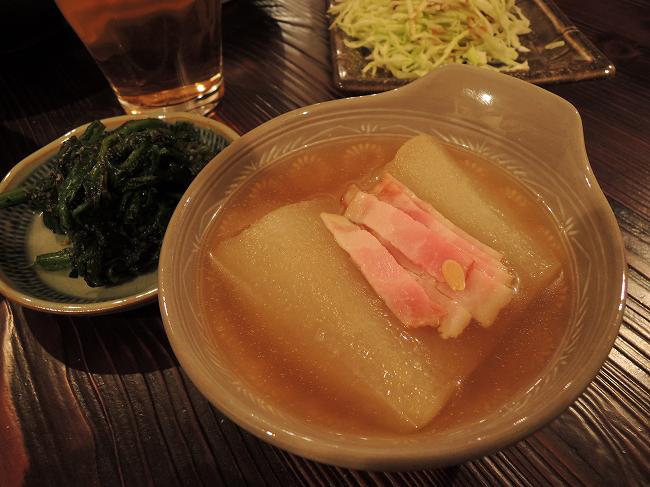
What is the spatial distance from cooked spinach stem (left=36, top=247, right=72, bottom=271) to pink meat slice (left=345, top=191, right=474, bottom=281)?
1020 mm

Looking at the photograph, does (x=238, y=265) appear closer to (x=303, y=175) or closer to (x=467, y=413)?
(x=303, y=175)

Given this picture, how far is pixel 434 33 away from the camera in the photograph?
2.59m

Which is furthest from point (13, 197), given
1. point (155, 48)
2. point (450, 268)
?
point (450, 268)

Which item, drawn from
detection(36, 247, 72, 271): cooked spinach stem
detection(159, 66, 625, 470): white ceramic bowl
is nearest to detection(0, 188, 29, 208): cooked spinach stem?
detection(36, 247, 72, 271): cooked spinach stem

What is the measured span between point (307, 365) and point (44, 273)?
1.11m

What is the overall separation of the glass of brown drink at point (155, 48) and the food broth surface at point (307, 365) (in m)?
0.91

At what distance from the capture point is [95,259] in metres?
1.53

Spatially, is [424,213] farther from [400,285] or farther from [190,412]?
[190,412]

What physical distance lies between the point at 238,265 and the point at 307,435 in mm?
523

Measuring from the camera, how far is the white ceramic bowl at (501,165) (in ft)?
2.65

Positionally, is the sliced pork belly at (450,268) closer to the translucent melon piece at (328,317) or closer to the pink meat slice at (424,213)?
the pink meat slice at (424,213)

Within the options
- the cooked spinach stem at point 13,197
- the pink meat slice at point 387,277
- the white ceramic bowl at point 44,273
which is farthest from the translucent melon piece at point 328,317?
the cooked spinach stem at point 13,197

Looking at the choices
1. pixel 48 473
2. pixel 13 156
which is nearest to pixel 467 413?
pixel 48 473

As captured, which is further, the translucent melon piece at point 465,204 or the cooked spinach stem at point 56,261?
the cooked spinach stem at point 56,261
